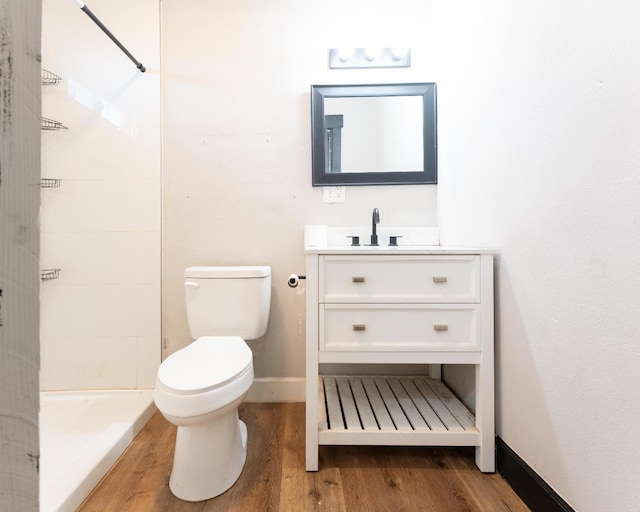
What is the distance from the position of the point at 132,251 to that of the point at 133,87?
875mm

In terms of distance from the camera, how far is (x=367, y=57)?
166 centimetres

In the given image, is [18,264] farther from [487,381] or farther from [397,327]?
[487,381]

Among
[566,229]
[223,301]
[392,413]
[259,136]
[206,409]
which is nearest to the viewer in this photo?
[566,229]

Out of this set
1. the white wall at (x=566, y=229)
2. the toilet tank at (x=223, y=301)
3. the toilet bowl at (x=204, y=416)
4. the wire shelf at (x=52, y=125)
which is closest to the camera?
the white wall at (x=566, y=229)

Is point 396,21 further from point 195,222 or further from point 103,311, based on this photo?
point 103,311

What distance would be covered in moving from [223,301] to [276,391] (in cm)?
61

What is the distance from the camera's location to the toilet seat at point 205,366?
960mm

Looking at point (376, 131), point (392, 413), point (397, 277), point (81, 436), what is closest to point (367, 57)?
point (376, 131)

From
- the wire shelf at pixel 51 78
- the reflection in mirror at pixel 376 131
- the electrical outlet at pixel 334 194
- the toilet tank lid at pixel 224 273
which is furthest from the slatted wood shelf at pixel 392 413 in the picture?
the wire shelf at pixel 51 78

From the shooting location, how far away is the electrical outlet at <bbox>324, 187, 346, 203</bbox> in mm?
1682

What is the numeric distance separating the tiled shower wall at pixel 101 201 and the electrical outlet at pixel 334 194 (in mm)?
907

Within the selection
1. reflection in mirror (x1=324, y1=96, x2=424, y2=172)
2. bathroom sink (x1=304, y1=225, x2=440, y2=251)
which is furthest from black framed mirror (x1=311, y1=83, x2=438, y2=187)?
bathroom sink (x1=304, y1=225, x2=440, y2=251)

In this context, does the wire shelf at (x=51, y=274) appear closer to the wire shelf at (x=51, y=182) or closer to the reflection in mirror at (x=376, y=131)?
the wire shelf at (x=51, y=182)

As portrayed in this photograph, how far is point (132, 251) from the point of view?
166 cm
